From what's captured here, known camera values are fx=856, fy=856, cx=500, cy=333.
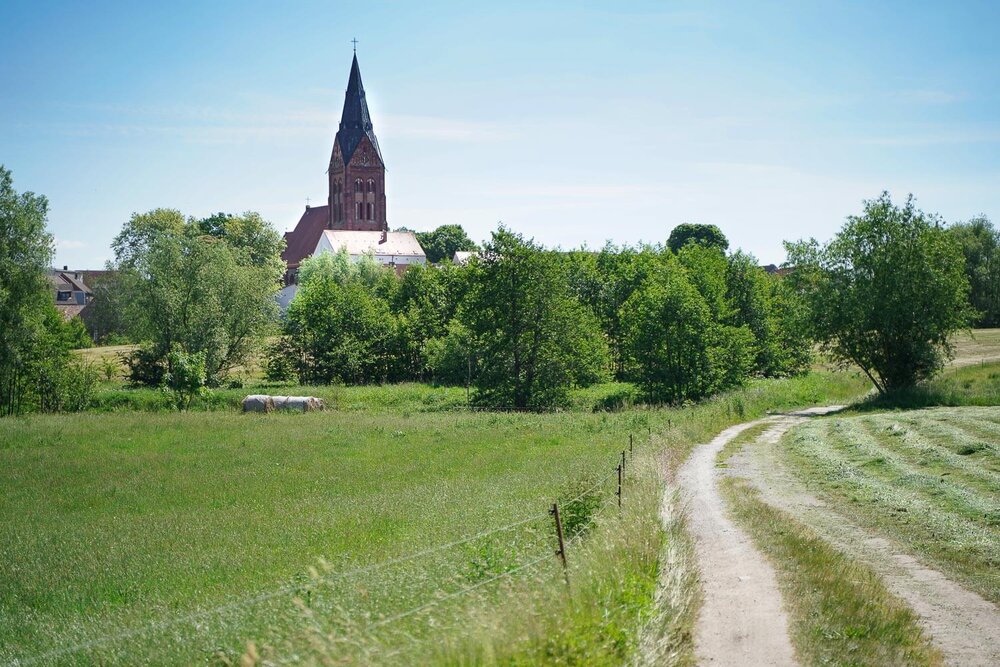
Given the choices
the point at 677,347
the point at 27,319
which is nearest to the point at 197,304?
the point at 27,319

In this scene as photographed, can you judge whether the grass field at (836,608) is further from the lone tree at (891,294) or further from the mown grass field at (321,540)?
the lone tree at (891,294)

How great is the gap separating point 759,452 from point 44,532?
1967 cm

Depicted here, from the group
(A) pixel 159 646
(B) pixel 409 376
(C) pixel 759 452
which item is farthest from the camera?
(B) pixel 409 376

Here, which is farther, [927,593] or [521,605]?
[927,593]

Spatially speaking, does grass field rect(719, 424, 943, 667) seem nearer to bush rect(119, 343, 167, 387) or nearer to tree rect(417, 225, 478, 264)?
bush rect(119, 343, 167, 387)

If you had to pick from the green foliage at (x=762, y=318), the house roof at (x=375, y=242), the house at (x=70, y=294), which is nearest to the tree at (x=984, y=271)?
the green foliage at (x=762, y=318)

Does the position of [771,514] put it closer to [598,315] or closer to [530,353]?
[530,353]

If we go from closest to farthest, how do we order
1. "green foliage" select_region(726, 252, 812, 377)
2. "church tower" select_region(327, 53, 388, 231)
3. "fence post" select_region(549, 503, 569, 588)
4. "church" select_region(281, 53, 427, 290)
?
1. "fence post" select_region(549, 503, 569, 588)
2. "green foliage" select_region(726, 252, 812, 377)
3. "church" select_region(281, 53, 427, 290)
4. "church tower" select_region(327, 53, 388, 231)

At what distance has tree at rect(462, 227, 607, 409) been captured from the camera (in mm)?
47219

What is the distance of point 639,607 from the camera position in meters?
9.05

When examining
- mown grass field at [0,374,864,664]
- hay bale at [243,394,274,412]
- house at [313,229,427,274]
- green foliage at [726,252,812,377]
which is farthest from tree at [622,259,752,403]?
house at [313,229,427,274]

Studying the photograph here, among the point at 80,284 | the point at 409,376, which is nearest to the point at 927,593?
the point at 409,376

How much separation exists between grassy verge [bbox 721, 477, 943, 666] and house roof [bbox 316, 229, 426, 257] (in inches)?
4420

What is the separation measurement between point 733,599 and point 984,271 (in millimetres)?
84113
